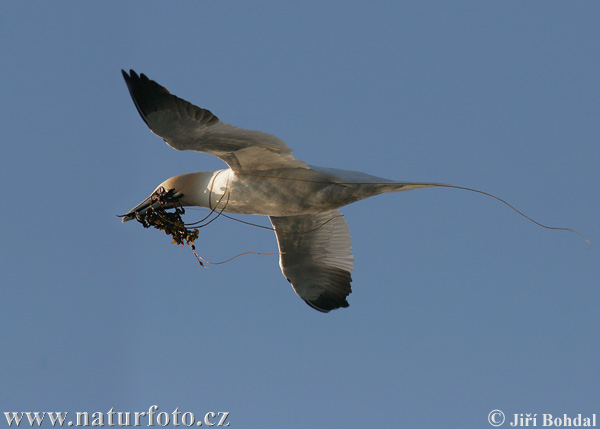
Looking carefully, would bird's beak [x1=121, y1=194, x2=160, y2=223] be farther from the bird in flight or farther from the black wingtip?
the black wingtip

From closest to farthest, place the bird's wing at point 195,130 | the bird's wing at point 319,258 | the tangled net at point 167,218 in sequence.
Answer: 1. the bird's wing at point 195,130
2. the tangled net at point 167,218
3. the bird's wing at point 319,258

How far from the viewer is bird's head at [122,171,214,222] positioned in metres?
12.2

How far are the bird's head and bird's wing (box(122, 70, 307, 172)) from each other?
2.65ft

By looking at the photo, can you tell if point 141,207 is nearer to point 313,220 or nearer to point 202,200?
point 202,200

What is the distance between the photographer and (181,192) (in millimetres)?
12273

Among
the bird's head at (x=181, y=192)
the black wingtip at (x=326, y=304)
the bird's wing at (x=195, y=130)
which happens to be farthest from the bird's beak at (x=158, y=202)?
the black wingtip at (x=326, y=304)

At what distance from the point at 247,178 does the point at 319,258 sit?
2.76m

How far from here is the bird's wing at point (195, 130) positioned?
10.7 m

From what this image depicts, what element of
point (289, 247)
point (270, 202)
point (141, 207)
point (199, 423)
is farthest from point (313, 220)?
point (199, 423)

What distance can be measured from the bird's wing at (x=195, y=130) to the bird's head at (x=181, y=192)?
807 mm

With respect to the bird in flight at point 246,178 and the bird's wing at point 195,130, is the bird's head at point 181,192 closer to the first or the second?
the bird in flight at point 246,178

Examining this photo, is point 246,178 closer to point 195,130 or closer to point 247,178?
point 247,178

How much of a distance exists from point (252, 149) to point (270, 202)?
3.08 ft

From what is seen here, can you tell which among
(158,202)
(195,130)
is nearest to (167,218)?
(158,202)
